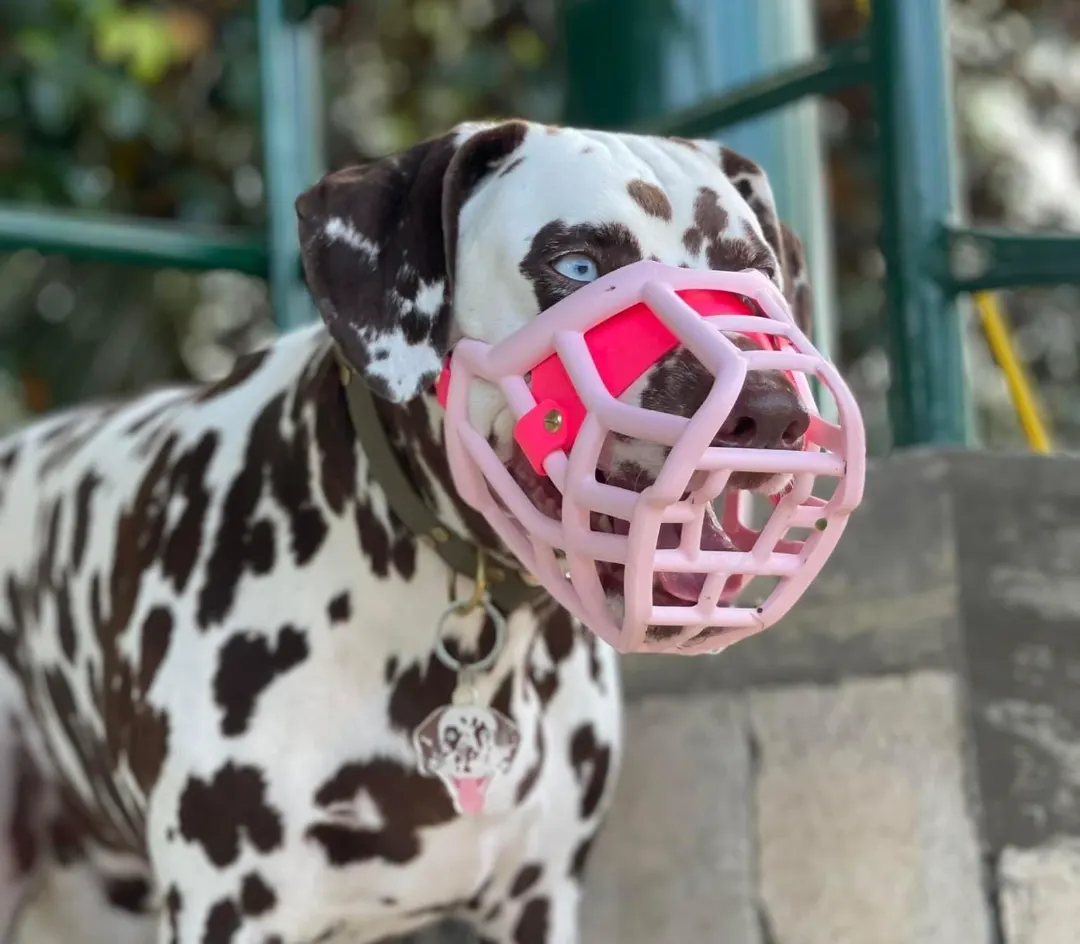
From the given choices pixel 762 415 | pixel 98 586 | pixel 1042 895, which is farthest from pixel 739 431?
pixel 98 586

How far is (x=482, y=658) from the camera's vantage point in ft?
6.32

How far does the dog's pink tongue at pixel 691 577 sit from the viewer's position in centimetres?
154

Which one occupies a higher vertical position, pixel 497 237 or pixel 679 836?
pixel 497 237

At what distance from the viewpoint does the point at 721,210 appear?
5.57ft

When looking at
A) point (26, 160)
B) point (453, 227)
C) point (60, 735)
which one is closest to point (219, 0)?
point (26, 160)

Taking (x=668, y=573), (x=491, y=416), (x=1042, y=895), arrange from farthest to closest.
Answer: (x=1042, y=895)
(x=491, y=416)
(x=668, y=573)

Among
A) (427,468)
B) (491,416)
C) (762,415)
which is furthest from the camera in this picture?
(427,468)

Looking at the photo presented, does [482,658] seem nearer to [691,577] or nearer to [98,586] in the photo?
[691,577]

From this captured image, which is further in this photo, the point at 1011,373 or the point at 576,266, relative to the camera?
the point at 1011,373

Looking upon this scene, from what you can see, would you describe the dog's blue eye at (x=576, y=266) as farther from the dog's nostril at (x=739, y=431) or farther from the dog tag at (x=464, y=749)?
the dog tag at (x=464, y=749)

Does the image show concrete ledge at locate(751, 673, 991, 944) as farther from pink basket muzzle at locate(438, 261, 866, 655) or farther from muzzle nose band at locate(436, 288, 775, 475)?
muzzle nose band at locate(436, 288, 775, 475)

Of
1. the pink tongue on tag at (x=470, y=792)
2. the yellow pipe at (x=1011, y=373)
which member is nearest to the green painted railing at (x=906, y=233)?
the yellow pipe at (x=1011, y=373)

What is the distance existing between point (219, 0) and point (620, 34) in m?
1.94

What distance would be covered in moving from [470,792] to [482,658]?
Answer: 6.7 inches
